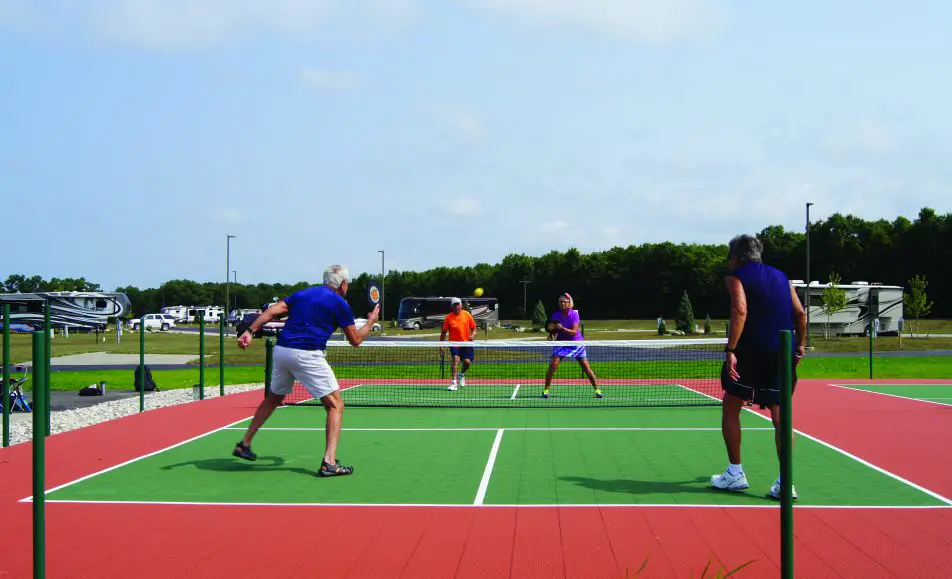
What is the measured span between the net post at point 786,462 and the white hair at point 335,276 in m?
4.58

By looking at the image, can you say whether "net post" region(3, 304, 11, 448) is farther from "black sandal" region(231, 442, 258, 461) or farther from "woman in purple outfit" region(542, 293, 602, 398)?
"woman in purple outfit" region(542, 293, 602, 398)

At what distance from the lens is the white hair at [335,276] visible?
725 cm

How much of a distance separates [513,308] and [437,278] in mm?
13698

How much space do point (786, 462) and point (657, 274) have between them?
285 feet

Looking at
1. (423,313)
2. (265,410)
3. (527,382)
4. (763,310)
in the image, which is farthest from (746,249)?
(423,313)

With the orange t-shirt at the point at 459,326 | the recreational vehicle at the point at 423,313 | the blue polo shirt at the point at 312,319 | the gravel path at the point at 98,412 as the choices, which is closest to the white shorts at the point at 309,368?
the blue polo shirt at the point at 312,319

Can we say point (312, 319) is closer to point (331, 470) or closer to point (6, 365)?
point (331, 470)

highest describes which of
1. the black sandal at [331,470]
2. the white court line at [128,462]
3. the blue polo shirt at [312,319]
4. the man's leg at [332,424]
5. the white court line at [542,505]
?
the blue polo shirt at [312,319]

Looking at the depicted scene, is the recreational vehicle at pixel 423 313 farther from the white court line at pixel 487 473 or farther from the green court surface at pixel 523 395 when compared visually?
the white court line at pixel 487 473

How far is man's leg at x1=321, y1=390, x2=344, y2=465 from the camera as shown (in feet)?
23.1

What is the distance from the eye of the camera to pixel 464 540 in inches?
201

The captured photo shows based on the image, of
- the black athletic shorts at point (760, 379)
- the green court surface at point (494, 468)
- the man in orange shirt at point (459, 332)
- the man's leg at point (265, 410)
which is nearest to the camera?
the black athletic shorts at point (760, 379)

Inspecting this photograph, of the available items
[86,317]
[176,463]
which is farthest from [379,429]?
[86,317]

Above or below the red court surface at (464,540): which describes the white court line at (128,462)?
below
